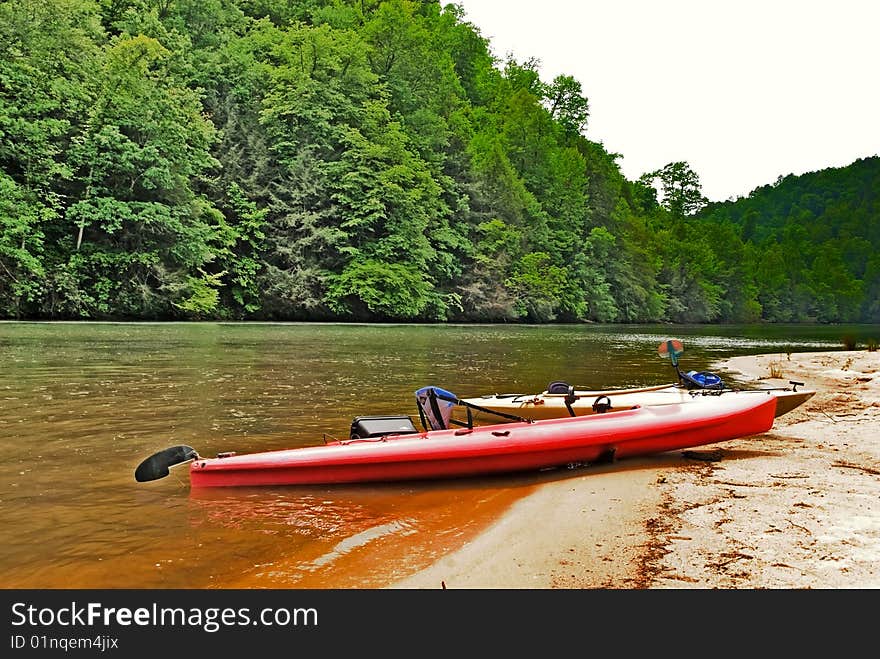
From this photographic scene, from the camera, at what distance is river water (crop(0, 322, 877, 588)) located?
368cm

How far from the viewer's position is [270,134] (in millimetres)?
32406

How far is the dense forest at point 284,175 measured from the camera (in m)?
25.2

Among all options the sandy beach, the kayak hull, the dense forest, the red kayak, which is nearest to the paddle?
the kayak hull

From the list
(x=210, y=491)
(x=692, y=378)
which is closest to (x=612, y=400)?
(x=692, y=378)

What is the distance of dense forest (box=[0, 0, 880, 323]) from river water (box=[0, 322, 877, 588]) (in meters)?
12.9

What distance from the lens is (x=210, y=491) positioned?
16.6 ft

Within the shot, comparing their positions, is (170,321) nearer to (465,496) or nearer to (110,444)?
(110,444)

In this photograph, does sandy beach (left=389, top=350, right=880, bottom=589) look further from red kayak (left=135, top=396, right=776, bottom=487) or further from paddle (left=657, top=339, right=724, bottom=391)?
paddle (left=657, top=339, right=724, bottom=391)

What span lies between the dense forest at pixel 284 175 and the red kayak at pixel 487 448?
2236 centimetres

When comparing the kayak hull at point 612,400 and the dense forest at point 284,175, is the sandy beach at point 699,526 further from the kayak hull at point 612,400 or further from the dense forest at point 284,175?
the dense forest at point 284,175

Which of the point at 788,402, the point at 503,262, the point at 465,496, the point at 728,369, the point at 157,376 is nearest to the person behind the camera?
the point at 465,496

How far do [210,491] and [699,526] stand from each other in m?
3.47

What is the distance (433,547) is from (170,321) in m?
26.0

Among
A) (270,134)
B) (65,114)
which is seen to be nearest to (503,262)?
(270,134)
